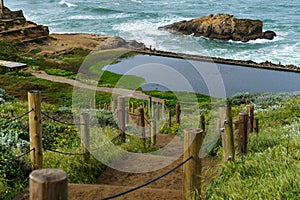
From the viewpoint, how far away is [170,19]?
6581 centimetres

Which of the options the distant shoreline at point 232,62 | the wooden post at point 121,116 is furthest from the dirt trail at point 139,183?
the distant shoreline at point 232,62

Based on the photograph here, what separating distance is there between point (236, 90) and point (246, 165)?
23884 millimetres

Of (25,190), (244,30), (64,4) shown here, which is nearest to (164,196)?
(25,190)

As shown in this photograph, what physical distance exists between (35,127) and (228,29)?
4779 centimetres

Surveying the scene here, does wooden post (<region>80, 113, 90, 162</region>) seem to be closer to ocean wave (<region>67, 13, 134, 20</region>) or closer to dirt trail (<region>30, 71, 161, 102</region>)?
dirt trail (<region>30, 71, 161, 102</region>)

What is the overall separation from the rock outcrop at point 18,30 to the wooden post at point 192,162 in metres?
39.3

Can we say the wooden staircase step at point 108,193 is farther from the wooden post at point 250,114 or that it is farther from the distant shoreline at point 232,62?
the distant shoreline at point 232,62

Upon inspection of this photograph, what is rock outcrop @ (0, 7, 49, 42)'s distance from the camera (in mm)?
41594

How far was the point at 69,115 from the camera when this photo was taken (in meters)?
14.7

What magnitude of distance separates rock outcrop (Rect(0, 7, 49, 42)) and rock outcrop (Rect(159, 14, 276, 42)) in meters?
20.0

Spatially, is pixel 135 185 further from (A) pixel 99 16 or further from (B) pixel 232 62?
(A) pixel 99 16

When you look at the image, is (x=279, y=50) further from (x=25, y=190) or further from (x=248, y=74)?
(x=25, y=190)

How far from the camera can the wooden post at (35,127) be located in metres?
5.96

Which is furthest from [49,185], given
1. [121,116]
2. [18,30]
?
[18,30]
